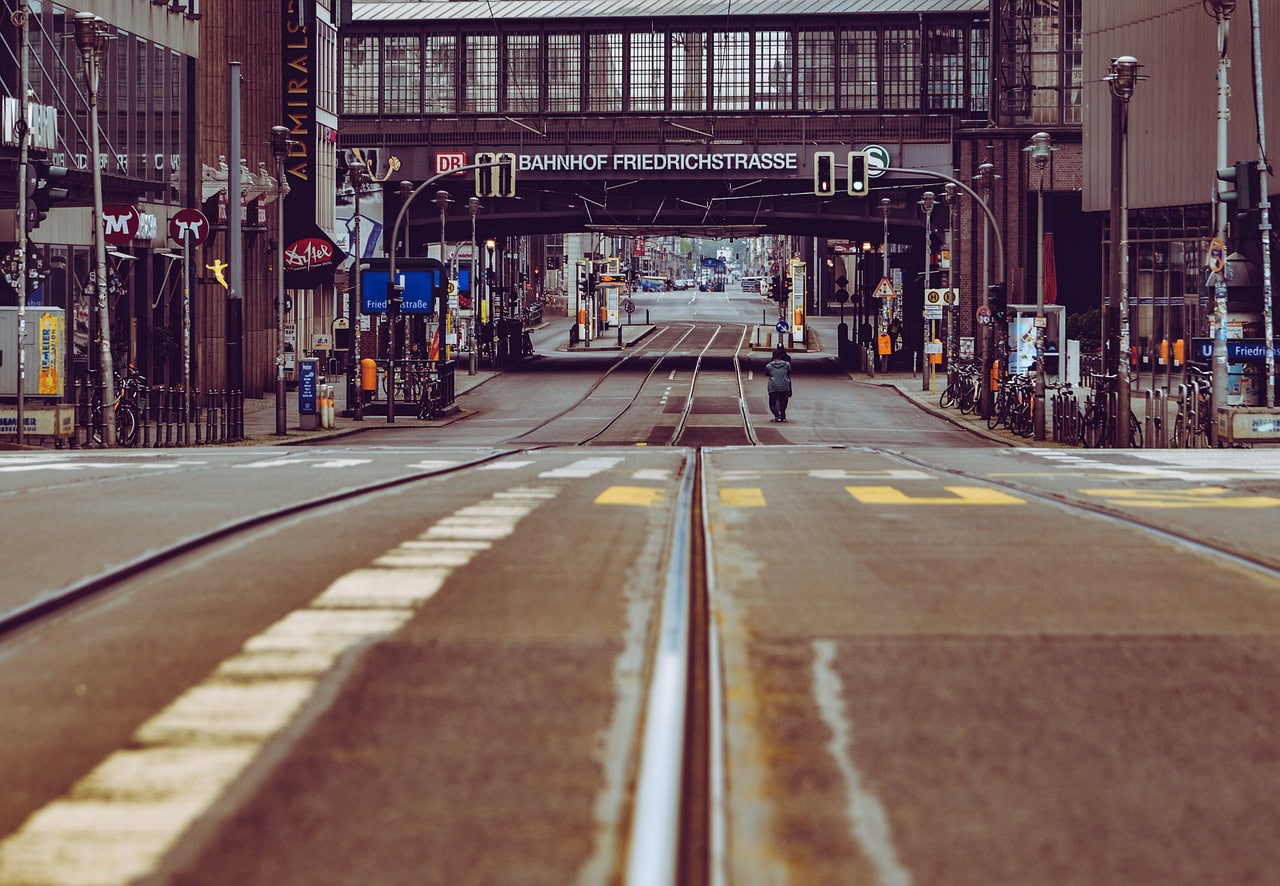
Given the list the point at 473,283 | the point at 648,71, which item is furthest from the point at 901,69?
the point at 473,283

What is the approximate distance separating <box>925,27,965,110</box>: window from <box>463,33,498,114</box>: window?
61.2 feet

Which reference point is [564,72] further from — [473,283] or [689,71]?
[473,283]

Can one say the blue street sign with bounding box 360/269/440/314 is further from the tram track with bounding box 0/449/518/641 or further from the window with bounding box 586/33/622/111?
the tram track with bounding box 0/449/518/641

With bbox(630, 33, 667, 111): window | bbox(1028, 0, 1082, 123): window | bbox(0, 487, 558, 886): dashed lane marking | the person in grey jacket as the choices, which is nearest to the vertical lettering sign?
bbox(630, 33, 667, 111): window

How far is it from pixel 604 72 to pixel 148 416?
158 ft

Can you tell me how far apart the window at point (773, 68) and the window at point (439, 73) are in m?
11.6

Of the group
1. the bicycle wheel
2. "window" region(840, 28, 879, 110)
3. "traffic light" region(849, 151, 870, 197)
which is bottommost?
the bicycle wheel

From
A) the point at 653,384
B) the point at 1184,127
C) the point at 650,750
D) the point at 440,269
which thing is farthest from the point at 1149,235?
the point at 650,750

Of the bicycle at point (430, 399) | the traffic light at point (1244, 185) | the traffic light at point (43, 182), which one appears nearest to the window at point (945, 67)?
the bicycle at point (430, 399)

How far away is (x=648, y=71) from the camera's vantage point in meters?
80.6

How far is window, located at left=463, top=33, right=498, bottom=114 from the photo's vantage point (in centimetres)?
7994

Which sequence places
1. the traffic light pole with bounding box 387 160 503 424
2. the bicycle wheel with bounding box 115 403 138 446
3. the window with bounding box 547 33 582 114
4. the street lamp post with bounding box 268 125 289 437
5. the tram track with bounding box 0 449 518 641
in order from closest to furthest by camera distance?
the tram track with bounding box 0 449 518 641
the bicycle wheel with bounding box 115 403 138 446
the street lamp post with bounding box 268 125 289 437
the traffic light pole with bounding box 387 160 503 424
the window with bounding box 547 33 582 114

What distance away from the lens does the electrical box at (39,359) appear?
34.2m

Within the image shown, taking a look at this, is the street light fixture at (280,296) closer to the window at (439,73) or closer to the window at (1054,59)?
the window at (439,73)
